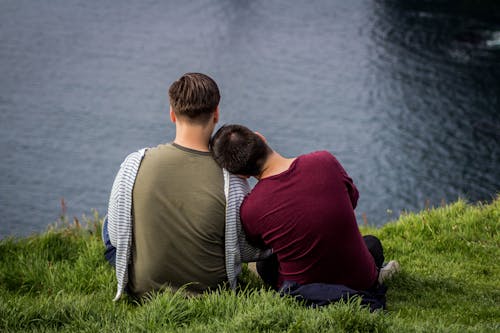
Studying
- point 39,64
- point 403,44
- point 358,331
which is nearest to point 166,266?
point 358,331

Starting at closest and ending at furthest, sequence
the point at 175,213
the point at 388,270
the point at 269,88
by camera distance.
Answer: the point at 175,213 → the point at 388,270 → the point at 269,88

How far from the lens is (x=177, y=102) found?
226 inches

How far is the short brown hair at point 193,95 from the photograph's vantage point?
570 centimetres

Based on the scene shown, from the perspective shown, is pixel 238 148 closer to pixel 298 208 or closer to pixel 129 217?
pixel 298 208

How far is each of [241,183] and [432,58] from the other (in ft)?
249

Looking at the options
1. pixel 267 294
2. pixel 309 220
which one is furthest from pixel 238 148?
pixel 267 294

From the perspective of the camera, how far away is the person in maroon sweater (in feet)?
18.7

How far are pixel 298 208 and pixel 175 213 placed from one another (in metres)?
1.01

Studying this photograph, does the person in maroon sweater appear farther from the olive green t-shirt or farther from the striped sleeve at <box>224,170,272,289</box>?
the olive green t-shirt

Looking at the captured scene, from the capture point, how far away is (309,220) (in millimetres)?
5676

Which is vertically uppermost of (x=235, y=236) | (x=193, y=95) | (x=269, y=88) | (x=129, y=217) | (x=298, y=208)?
(x=193, y=95)

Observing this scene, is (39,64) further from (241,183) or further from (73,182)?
(241,183)

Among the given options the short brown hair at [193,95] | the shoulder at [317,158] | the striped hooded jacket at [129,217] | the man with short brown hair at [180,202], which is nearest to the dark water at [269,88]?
the striped hooded jacket at [129,217]

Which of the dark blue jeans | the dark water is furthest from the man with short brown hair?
the dark water
